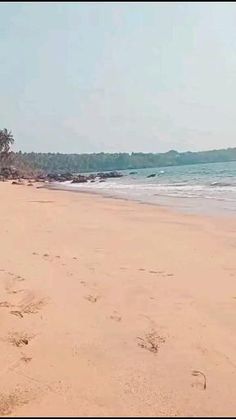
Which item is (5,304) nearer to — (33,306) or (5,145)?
(33,306)

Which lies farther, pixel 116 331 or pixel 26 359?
pixel 116 331

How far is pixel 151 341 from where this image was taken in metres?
4.18

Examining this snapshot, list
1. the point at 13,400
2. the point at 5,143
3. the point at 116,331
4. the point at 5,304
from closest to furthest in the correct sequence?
the point at 13,400 < the point at 116,331 < the point at 5,304 < the point at 5,143

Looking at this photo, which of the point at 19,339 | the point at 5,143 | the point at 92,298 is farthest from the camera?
the point at 5,143

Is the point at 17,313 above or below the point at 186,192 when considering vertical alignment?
above

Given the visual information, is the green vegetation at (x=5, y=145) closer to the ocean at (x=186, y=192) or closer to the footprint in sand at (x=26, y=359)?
the ocean at (x=186, y=192)

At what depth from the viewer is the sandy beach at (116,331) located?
3178 mm

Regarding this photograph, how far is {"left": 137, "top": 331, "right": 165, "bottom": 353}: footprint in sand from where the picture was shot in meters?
4.03

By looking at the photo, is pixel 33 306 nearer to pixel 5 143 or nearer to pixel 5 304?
pixel 5 304

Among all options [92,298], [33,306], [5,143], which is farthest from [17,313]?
[5,143]

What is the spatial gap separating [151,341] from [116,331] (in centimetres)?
39

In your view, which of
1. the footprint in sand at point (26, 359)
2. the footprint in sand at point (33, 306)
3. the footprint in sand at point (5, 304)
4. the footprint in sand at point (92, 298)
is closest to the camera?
the footprint in sand at point (26, 359)

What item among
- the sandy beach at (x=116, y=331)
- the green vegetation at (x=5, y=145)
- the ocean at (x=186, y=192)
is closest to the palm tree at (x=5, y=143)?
the green vegetation at (x=5, y=145)

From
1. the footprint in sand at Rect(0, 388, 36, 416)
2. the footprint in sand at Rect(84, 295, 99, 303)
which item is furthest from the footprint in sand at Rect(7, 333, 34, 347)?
the footprint in sand at Rect(84, 295, 99, 303)
